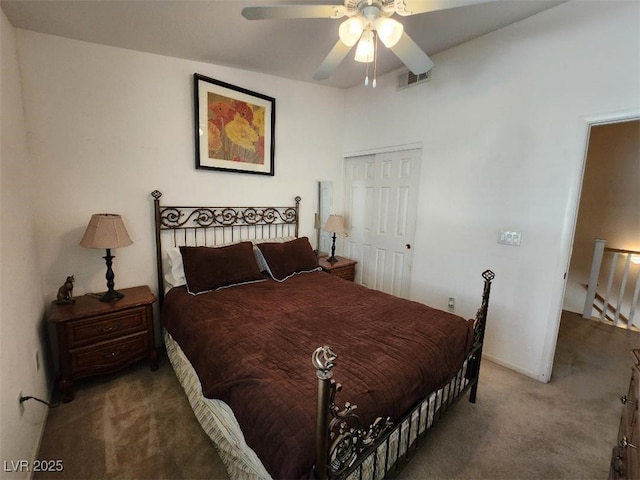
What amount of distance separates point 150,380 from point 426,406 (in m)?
2.13

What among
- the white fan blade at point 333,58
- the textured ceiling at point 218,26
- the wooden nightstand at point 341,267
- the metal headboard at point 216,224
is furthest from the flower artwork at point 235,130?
the wooden nightstand at point 341,267

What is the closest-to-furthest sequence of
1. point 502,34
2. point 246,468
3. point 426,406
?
1. point 246,468
2. point 426,406
3. point 502,34

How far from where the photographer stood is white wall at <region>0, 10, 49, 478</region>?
1.34 m

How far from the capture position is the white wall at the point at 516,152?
2010mm

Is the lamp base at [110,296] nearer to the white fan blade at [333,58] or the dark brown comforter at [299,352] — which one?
the dark brown comforter at [299,352]

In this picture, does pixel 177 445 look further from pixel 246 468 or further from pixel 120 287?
pixel 120 287

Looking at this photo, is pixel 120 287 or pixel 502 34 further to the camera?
pixel 120 287

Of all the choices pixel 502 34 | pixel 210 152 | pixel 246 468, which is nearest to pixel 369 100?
pixel 502 34

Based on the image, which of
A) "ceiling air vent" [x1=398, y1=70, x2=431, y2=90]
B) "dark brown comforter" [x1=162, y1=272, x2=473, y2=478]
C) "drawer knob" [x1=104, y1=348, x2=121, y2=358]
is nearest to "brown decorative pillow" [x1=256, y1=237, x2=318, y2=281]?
"dark brown comforter" [x1=162, y1=272, x2=473, y2=478]

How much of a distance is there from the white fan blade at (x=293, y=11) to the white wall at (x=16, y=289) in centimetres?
153

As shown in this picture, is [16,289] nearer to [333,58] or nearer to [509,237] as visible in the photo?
[333,58]

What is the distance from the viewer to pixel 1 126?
1560 millimetres

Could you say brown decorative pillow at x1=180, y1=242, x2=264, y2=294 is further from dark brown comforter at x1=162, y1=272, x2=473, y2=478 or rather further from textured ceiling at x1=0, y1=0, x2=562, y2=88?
textured ceiling at x1=0, y1=0, x2=562, y2=88

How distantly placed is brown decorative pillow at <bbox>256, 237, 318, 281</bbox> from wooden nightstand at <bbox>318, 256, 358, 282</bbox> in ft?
0.96
